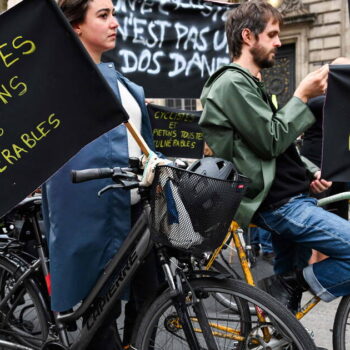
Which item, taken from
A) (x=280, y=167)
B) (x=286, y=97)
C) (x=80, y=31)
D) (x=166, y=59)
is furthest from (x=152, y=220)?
(x=286, y=97)

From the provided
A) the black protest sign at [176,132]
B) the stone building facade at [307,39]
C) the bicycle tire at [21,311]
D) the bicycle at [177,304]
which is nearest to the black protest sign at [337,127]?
the bicycle at [177,304]

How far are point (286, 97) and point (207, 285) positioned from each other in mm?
14136

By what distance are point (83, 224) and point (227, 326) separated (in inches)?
34.3

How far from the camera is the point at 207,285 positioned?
1.89m

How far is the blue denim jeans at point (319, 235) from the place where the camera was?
7.00 feet

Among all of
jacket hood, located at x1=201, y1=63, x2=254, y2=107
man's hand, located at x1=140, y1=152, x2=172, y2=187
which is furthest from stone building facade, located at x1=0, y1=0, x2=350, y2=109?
man's hand, located at x1=140, y1=152, x2=172, y2=187

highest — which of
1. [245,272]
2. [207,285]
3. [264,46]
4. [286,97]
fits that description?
[264,46]

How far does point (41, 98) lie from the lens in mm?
1679

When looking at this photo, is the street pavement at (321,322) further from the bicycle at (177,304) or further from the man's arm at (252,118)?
the man's arm at (252,118)

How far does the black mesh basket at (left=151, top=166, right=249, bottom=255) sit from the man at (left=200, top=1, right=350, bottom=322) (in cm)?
47

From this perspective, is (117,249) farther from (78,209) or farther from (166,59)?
(166,59)

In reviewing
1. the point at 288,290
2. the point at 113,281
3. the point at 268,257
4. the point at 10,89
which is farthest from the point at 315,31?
the point at 10,89

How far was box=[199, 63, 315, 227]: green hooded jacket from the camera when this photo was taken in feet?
7.03

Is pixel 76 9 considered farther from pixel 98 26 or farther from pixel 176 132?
pixel 176 132
